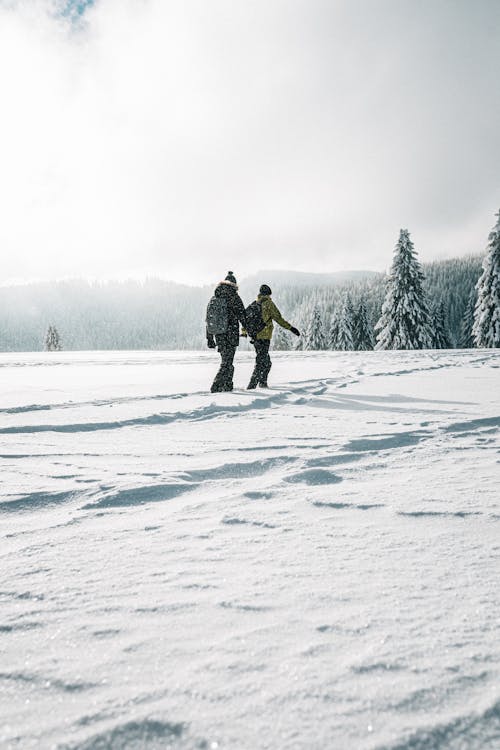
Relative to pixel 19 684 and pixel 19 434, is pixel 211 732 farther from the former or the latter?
pixel 19 434

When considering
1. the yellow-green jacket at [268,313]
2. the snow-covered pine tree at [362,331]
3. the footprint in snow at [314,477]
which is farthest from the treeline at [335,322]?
the footprint in snow at [314,477]

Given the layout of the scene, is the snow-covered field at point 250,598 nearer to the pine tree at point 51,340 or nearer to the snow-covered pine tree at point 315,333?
the snow-covered pine tree at point 315,333

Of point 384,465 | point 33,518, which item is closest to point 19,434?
point 33,518

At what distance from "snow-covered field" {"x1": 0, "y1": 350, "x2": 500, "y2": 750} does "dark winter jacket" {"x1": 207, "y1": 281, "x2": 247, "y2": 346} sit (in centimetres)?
349

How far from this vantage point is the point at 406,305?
31078 millimetres

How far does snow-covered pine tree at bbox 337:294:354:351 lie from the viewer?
43378 millimetres

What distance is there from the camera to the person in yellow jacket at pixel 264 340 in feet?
23.1

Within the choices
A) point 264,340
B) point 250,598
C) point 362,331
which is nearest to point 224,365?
point 264,340

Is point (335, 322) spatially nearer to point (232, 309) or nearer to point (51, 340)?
point (51, 340)

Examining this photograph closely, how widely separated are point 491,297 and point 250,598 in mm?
33958

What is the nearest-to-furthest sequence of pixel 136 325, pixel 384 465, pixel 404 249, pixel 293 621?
pixel 293 621 < pixel 384 465 < pixel 404 249 < pixel 136 325

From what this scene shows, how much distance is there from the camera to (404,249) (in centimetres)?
3128

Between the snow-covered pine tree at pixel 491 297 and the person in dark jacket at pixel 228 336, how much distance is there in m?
28.2

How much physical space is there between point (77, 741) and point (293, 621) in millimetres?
560
